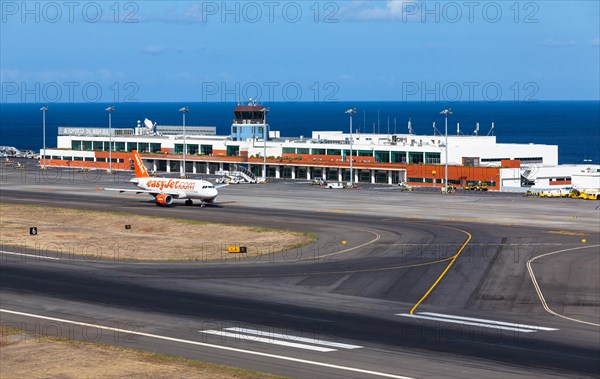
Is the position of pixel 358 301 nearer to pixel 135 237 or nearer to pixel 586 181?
pixel 135 237

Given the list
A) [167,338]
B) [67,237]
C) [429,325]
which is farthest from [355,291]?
[67,237]

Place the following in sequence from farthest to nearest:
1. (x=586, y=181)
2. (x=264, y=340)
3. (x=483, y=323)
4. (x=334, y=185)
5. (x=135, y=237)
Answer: (x=334, y=185)
(x=586, y=181)
(x=135, y=237)
(x=483, y=323)
(x=264, y=340)

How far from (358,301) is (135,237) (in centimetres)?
4389

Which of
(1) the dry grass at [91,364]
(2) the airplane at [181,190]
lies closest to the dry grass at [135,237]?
(2) the airplane at [181,190]

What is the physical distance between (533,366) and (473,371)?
3.39m

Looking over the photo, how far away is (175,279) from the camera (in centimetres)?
7688

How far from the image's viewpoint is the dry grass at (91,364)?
48.9m

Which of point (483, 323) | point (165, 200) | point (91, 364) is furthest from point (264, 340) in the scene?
point (165, 200)

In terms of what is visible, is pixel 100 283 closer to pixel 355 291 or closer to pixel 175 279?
pixel 175 279

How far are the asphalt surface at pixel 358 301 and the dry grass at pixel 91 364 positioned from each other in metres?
1.64

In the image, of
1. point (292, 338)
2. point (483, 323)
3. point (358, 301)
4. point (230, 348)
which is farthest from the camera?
point (358, 301)

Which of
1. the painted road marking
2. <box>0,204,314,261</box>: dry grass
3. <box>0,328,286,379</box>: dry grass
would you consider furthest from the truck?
<box>0,328,286,379</box>: dry grass

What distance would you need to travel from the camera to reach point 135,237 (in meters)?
105

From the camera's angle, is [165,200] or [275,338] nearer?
[275,338]
